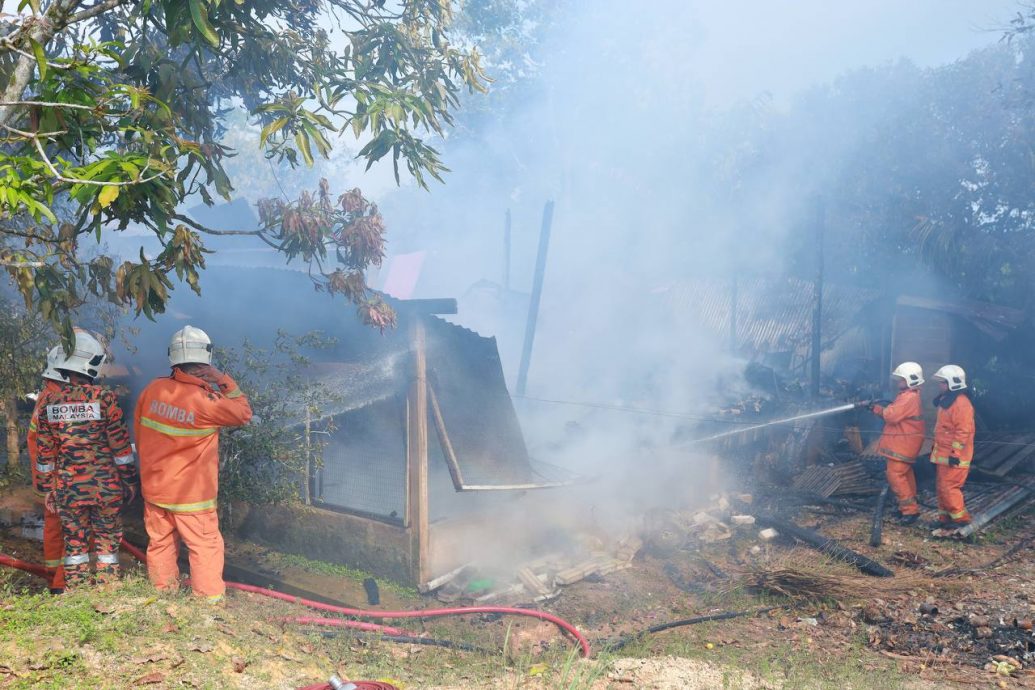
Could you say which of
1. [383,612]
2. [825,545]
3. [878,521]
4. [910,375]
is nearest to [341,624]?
[383,612]

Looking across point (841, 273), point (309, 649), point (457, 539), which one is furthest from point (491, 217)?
point (309, 649)

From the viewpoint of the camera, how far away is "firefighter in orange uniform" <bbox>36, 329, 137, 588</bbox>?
198 inches

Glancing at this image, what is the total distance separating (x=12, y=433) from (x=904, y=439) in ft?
31.3

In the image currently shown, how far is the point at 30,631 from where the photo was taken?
12.5 ft

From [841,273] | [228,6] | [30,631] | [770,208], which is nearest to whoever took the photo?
[30,631]

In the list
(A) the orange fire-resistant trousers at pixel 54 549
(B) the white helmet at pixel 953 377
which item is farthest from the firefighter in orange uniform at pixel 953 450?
(A) the orange fire-resistant trousers at pixel 54 549

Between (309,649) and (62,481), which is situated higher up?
(62,481)

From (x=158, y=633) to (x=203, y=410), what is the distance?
1461 millimetres

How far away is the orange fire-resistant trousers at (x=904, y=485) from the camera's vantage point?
27.3 feet

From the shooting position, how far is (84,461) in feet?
16.6

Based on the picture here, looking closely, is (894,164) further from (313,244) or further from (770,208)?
(313,244)

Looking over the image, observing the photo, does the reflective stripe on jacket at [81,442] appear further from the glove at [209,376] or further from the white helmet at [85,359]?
the glove at [209,376]

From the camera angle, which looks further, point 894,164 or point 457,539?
point 894,164

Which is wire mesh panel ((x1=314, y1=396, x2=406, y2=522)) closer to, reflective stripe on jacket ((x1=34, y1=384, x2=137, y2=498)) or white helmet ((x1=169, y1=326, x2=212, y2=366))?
white helmet ((x1=169, y1=326, x2=212, y2=366))
